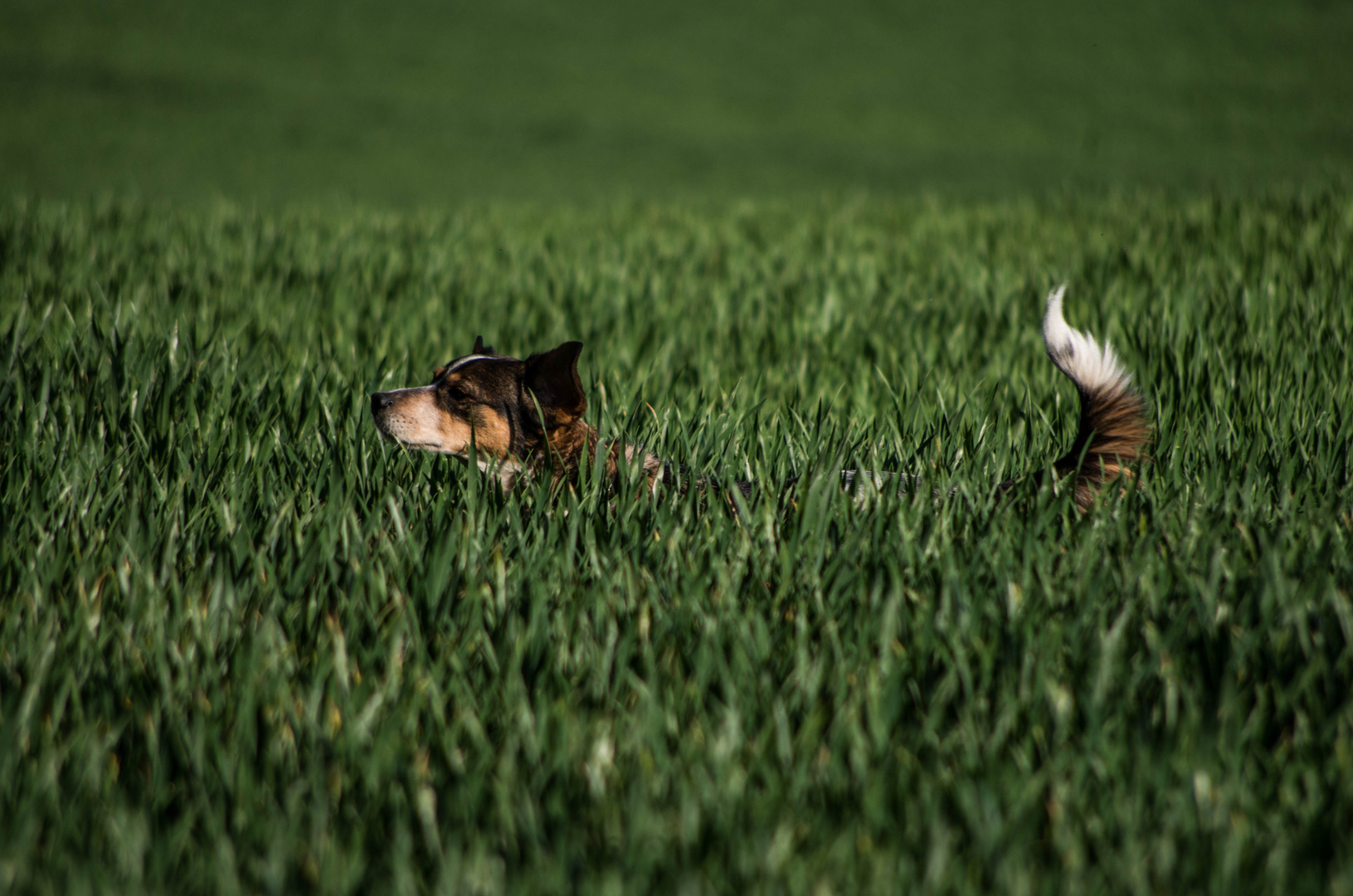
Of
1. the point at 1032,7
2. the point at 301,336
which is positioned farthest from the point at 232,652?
the point at 1032,7

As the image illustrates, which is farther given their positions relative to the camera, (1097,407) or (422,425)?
(422,425)

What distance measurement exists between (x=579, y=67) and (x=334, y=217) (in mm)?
16909

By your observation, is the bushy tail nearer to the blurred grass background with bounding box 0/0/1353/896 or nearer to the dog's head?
the blurred grass background with bounding box 0/0/1353/896

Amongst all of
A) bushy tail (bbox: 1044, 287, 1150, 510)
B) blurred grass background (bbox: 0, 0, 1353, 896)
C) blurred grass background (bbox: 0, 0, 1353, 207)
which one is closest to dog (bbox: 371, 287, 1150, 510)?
Answer: bushy tail (bbox: 1044, 287, 1150, 510)

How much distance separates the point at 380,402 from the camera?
120 inches

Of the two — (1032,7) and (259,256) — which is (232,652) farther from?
(1032,7)

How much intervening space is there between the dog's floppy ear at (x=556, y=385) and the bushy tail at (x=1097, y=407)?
54.8 inches

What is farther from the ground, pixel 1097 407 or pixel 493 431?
pixel 1097 407

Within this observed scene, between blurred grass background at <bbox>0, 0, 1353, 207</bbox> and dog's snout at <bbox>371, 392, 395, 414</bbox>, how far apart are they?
32.0 feet

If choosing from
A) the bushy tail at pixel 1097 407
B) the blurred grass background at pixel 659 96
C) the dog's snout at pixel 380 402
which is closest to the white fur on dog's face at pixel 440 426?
the dog's snout at pixel 380 402

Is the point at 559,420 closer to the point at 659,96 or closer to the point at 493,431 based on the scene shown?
the point at 493,431

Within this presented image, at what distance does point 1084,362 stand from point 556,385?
5.09ft

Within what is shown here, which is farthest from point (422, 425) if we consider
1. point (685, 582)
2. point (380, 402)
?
point (685, 582)

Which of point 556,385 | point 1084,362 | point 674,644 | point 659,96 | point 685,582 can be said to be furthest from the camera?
point 659,96
